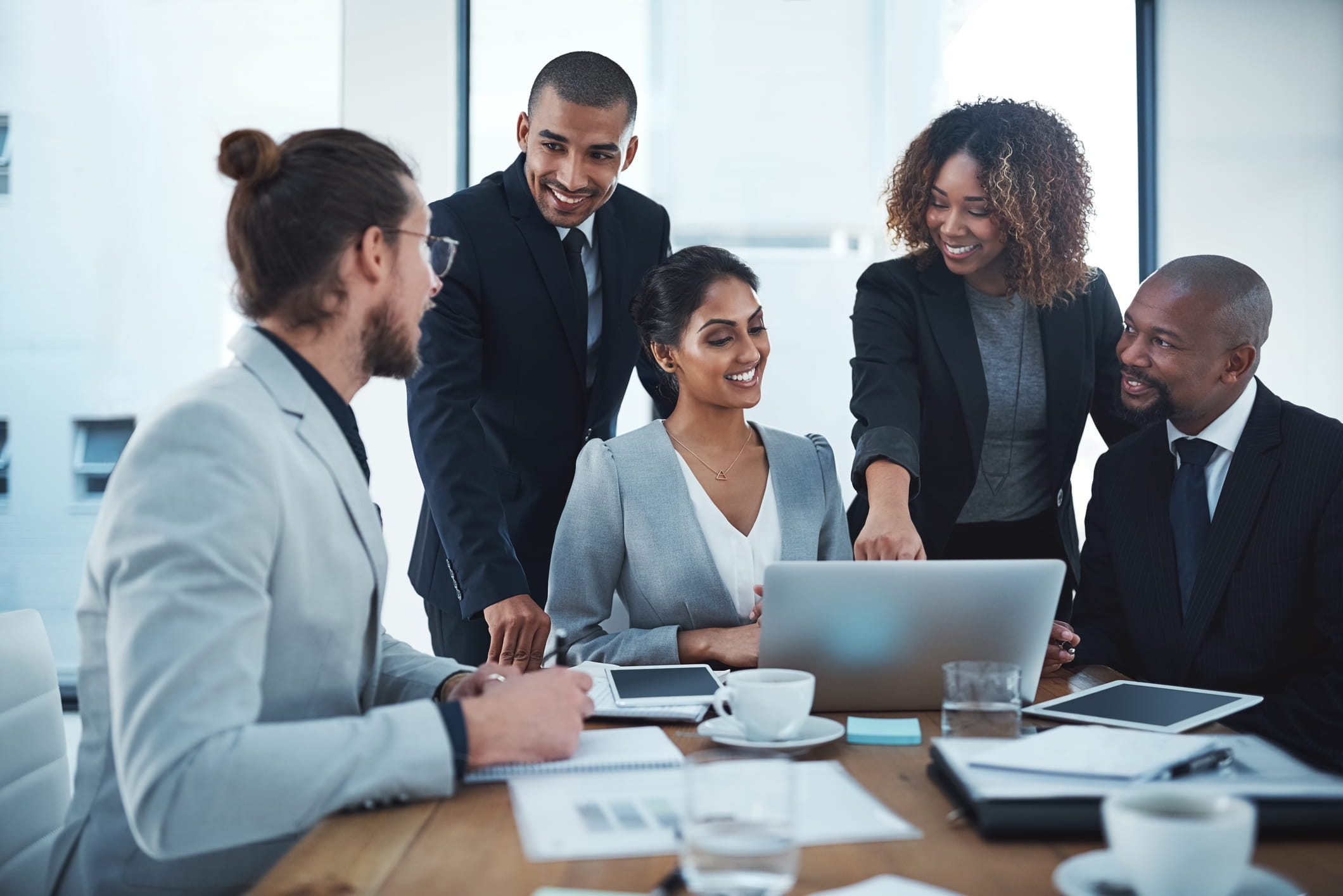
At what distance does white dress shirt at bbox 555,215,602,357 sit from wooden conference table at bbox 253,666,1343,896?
1.60 metres

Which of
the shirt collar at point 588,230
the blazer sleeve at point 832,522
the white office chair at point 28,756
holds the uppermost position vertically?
the shirt collar at point 588,230

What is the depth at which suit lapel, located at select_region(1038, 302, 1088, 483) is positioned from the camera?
2.26m

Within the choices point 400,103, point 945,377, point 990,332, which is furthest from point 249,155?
Answer: point 400,103

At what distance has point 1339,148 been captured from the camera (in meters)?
3.93

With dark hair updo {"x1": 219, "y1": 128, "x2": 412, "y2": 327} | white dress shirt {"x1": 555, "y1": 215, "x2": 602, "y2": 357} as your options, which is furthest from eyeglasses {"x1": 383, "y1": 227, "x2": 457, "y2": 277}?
white dress shirt {"x1": 555, "y1": 215, "x2": 602, "y2": 357}

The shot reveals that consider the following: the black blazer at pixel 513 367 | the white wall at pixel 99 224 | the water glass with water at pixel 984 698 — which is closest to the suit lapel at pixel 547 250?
the black blazer at pixel 513 367

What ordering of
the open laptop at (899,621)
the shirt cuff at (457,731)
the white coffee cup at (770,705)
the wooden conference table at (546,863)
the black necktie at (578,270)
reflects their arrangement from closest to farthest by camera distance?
the wooden conference table at (546,863)
the shirt cuff at (457,731)
the white coffee cup at (770,705)
the open laptop at (899,621)
the black necktie at (578,270)

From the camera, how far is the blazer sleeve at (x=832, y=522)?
2.17 metres

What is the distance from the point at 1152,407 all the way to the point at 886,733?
3.45 feet

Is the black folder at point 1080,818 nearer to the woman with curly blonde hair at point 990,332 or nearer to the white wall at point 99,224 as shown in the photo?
the woman with curly blonde hair at point 990,332

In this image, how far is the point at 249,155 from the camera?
123 centimetres

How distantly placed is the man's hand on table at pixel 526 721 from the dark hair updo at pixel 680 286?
126 centimetres

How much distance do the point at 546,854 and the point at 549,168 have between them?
1679 mm

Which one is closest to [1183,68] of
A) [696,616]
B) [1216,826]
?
[696,616]
